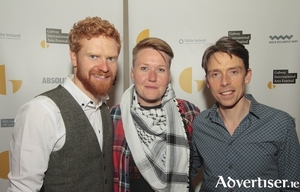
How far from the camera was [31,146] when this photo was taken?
3.34 feet

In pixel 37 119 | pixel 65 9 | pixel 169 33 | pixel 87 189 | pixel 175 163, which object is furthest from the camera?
pixel 169 33

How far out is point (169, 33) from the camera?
2.03 m

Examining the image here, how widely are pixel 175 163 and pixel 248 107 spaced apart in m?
0.58

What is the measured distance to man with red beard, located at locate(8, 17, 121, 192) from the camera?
1.03 metres

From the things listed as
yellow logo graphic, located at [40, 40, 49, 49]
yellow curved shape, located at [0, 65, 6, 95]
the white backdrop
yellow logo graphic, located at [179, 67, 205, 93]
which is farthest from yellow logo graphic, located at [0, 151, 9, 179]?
yellow logo graphic, located at [179, 67, 205, 93]

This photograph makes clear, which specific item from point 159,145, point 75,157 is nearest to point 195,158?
point 159,145

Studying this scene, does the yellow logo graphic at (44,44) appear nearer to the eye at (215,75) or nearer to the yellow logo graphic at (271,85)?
the eye at (215,75)

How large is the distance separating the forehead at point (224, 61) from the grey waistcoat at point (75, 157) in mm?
807

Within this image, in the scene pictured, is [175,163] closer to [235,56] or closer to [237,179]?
[237,179]

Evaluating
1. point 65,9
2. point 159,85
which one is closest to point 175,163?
point 159,85

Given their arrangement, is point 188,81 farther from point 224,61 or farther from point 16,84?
point 16,84

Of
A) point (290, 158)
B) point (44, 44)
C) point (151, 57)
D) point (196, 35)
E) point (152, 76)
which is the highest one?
point (196, 35)

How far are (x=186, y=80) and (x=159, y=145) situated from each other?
84 centimetres

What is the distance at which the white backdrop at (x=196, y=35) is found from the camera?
1.89m
